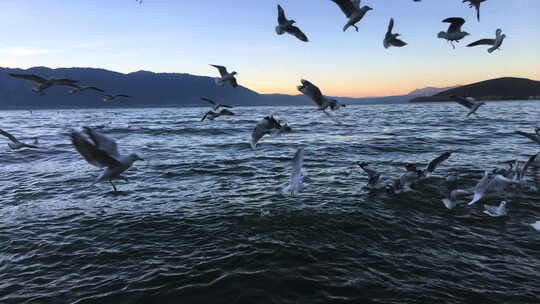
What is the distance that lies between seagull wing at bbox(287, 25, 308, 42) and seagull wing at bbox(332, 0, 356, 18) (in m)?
1.09

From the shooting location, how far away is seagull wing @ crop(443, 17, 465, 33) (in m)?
7.96

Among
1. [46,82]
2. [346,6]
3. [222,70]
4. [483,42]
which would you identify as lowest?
[46,82]

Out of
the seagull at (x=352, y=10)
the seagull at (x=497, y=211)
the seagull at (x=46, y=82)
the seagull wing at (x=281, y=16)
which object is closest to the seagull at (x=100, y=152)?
the seagull at (x=46, y=82)

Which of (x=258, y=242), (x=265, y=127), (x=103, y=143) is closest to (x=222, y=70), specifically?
(x=265, y=127)

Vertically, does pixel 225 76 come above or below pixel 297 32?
below

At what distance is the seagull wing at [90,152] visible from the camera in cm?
568

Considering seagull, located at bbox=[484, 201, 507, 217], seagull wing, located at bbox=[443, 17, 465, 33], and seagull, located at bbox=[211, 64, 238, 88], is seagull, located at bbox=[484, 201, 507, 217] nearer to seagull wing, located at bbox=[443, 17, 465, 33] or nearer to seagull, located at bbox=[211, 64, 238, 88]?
seagull wing, located at bbox=[443, 17, 465, 33]

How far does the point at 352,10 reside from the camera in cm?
729

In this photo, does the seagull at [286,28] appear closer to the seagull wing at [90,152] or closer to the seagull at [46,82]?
the seagull wing at [90,152]

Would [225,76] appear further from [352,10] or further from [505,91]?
[505,91]

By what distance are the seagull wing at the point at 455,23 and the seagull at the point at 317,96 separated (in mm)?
3572

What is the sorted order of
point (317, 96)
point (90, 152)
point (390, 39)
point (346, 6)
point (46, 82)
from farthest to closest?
1. point (46, 82)
2. point (390, 39)
3. point (317, 96)
4. point (346, 6)
5. point (90, 152)

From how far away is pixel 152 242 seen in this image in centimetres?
812

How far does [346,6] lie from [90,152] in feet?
19.7
